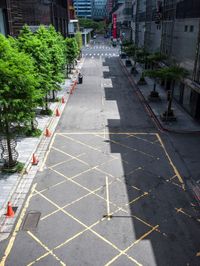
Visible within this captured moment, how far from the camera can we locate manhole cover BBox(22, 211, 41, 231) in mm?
14062

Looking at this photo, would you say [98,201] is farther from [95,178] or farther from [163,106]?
[163,106]

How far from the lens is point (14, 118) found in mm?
17469

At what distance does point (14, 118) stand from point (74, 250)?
28.2 feet

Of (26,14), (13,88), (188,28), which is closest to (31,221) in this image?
(13,88)

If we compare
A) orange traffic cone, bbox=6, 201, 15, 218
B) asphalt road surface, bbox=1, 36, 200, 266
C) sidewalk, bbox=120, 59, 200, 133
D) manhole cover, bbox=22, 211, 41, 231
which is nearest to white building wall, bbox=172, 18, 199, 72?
sidewalk, bbox=120, 59, 200, 133

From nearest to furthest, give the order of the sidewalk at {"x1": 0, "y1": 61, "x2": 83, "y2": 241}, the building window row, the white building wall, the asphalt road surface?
the asphalt road surface, the sidewalk at {"x1": 0, "y1": 61, "x2": 83, "y2": 241}, the white building wall, the building window row

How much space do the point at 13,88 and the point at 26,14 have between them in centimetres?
3396

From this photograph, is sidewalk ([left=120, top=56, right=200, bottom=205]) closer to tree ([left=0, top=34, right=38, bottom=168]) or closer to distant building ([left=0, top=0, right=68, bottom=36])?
tree ([left=0, top=34, right=38, bottom=168])

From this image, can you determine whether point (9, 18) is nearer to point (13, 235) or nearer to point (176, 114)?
point (176, 114)

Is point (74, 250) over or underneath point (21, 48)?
underneath

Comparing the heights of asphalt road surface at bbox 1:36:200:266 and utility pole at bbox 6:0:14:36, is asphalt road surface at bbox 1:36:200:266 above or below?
below

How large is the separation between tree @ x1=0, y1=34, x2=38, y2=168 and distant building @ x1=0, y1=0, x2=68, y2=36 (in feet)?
67.9

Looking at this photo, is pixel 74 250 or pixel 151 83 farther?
pixel 151 83

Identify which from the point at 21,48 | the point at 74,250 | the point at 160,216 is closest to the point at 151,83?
the point at 21,48
